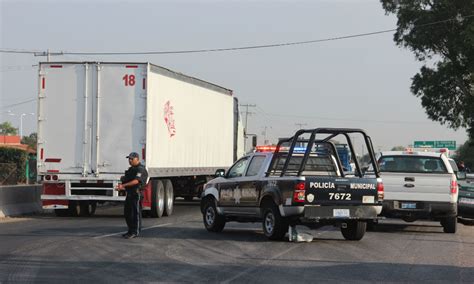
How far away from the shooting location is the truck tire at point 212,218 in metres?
14.4

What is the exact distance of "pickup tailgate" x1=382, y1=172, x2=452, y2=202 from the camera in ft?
48.5

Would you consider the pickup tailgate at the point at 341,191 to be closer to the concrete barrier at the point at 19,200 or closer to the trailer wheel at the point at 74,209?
the trailer wheel at the point at 74,209

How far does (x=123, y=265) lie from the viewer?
9523mm

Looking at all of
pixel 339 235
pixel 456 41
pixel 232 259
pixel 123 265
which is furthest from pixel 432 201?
pixel 456 41

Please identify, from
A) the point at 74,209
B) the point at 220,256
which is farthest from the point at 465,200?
the point at 74,209

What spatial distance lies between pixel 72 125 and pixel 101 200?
6.99ft

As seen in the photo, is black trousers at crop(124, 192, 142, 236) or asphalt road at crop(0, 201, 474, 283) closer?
asphalt road at crop(0, 201, 474, 283)

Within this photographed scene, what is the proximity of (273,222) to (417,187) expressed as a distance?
4.13 metres

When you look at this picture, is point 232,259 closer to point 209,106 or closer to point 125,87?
point 125,87

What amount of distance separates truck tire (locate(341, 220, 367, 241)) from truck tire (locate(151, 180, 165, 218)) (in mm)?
6559

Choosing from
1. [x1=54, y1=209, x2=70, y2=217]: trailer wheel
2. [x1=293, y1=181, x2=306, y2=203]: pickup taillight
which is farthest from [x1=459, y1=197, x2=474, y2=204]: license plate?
[x1=54, y1=209, x2=70, y2=217]: trailer wheel

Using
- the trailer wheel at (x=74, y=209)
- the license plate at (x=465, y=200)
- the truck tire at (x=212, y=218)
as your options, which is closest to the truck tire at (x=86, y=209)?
the trailer wheel at (x=74, y=209)

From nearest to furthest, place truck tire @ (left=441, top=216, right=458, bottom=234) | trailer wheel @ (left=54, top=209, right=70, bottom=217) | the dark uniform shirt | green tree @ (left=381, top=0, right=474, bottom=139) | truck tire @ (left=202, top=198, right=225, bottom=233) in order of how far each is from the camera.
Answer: the dark uniform shirt
truck tire @ (left=202, top=198, right=225, bottom=233)
truck tire @ (left=441, top=216, right=458, bottom=234)
trailer wheel @ (left=54, top=209, right=70, bottom=217)
green tree @ (left=381, top=0, right=474, bottom=139)

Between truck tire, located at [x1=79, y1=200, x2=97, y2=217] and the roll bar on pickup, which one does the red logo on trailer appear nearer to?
truck tire, located at [x1=79, y1=200, x2=97, y2=217]
